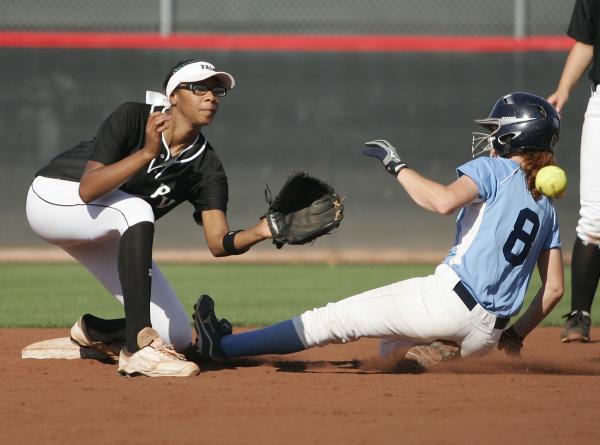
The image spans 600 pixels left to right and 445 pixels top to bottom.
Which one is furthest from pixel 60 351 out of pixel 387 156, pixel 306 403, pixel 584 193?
pixel 584 193

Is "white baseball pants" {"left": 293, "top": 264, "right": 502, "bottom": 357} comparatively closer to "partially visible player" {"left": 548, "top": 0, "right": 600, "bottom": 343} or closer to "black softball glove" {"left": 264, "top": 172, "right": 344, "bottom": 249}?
"black softball glove" {"left": 264, "top": 172, "right": 344, "bottom": 249}

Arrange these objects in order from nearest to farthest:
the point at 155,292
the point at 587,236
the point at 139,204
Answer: the point at 139,204, the point at 155,292, the point at 587,236

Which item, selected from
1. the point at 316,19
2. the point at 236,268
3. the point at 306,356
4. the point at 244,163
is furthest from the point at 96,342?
the point at 316,19

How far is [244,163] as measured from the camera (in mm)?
10578

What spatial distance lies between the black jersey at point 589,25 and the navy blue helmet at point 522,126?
128 cm

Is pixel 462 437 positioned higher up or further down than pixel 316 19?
further down

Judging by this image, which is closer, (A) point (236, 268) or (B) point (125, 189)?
(B) point (125, 189)

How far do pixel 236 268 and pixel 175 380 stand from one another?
564cm

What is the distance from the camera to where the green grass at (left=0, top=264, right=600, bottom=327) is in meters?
6.43

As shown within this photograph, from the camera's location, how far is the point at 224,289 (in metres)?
7.88

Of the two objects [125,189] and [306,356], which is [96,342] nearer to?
[125,189]

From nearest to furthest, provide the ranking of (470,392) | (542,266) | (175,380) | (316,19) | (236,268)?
1. (470,392)
2. (175,380)
3. (542,266)
4. (236,268)
5. (316,19)

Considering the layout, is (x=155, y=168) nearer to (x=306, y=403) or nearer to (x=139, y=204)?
(x=139, y=204)

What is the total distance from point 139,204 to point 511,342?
165 centimetres
